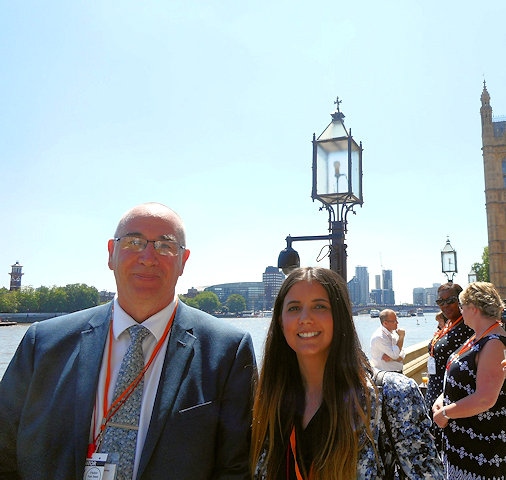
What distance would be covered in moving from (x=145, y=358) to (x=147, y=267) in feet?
1.50

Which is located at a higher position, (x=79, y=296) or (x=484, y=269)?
(x=484, y=269)

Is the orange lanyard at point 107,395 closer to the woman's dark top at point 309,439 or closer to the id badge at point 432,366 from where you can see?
the woman's dark top at point 309,439

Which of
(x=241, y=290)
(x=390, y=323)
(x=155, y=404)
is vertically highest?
(x=241, y=290)

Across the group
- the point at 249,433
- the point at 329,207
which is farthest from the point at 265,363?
the point at 329,207

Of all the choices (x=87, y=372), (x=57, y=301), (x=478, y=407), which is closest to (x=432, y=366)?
(x=478, y=407)

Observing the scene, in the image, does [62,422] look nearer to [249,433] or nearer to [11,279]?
[249,433]

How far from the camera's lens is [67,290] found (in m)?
123

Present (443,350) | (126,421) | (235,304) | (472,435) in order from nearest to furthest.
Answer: (126,421), (472,435), (443,350), (235,304)

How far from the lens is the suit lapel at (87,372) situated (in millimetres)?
2192

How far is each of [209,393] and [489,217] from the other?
47.8m

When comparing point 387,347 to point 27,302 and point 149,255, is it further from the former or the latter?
point 27,302

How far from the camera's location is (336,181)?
19.8 feet

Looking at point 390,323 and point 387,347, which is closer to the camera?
point 387,347

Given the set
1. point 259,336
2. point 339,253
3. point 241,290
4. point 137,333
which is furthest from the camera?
point 241,290
